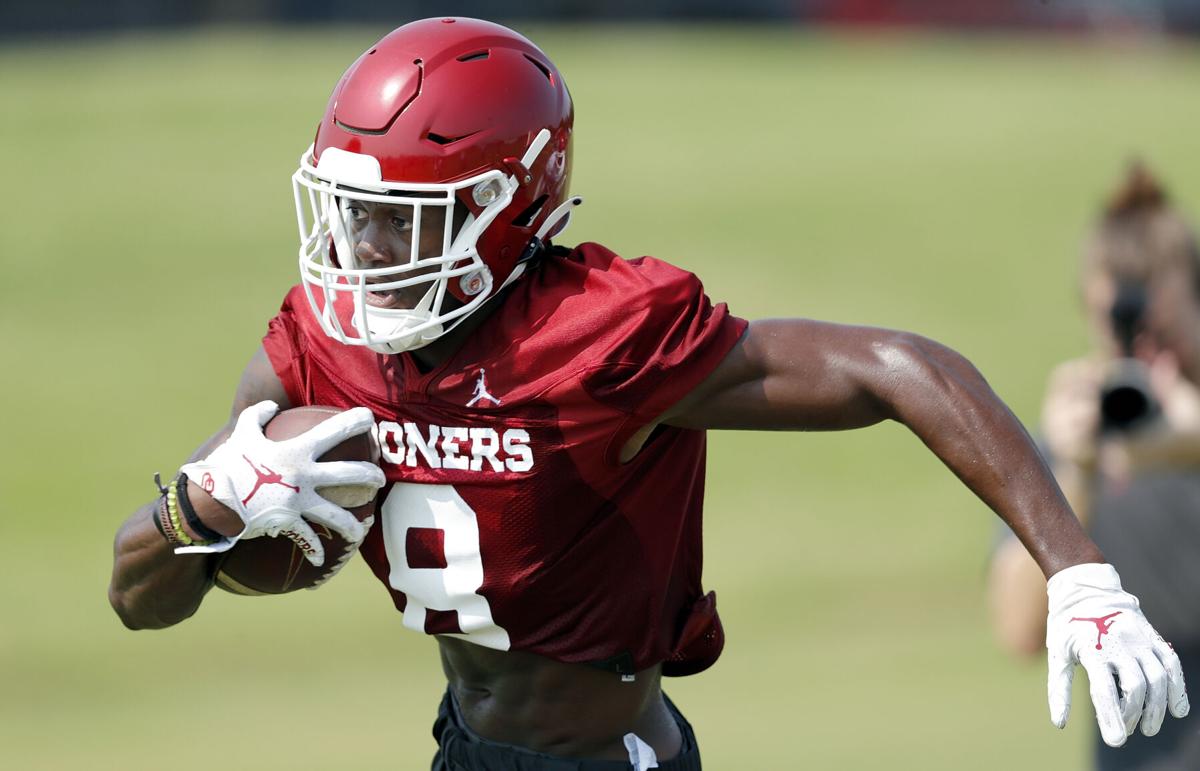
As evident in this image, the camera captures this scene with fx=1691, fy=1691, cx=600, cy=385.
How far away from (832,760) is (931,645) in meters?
1.90

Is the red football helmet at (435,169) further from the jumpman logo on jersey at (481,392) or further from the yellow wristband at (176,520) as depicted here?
the yellow wristband at (176,520)

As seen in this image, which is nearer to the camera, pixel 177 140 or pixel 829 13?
pixel 177 140

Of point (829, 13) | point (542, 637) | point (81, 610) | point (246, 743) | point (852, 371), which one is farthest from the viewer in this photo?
point (829, 13)

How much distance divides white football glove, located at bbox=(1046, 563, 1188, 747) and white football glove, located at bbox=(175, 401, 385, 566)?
3.57 feet

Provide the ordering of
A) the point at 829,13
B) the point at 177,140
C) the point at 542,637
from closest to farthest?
the point at 542,637 < the point at 177,140 < the point at 829,13

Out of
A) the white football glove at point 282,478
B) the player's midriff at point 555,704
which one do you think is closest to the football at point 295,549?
the white football glove at point 282,478

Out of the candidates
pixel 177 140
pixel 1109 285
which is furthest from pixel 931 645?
pixel 177 140

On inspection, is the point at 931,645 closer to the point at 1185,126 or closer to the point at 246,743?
the point at 246,743

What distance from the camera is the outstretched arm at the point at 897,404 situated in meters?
2.53

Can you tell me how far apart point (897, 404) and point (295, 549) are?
104cm

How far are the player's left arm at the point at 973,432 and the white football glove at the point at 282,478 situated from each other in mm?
526

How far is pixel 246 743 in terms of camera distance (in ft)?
22.1

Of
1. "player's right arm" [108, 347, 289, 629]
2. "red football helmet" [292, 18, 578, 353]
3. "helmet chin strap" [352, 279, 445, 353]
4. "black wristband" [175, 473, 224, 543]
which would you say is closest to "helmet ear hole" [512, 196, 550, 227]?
"red football helmet" [292, 18, 578, 353]

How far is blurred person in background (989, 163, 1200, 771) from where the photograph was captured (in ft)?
14.0
